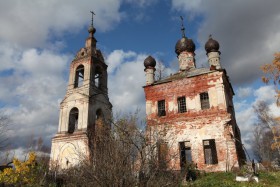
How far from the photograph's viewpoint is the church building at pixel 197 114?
52.7ft

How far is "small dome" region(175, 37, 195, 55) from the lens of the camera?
73.8 ft

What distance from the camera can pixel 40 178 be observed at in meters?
16.5

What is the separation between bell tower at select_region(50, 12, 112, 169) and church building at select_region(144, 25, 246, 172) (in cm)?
469

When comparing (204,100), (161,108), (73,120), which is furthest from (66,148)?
(204,100)

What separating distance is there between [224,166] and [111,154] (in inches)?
422

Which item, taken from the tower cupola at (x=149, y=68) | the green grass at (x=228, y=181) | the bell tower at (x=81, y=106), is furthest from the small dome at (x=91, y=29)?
the green grass at (x=228, y=181)

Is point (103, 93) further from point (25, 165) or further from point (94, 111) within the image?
point (25, 165)

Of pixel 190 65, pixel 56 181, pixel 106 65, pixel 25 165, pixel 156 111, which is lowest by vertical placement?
pixel 56 181

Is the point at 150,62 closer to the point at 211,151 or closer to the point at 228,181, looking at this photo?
the point at 211,151

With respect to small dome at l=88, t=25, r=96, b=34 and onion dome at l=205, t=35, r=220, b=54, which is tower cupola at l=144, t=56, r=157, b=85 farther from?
small dome at l=88, t=25, r=96, b=34

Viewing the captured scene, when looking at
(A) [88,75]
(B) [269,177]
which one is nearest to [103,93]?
(A) [88,75]

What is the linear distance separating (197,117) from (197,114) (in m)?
0.25

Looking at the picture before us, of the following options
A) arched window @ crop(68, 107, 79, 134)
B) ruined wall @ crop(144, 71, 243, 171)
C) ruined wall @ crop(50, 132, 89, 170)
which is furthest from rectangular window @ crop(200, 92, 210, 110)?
arched window @ crop(68, 107, 79, 134)

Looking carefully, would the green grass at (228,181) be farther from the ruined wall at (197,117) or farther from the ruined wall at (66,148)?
the ruined wall at (66,148)
